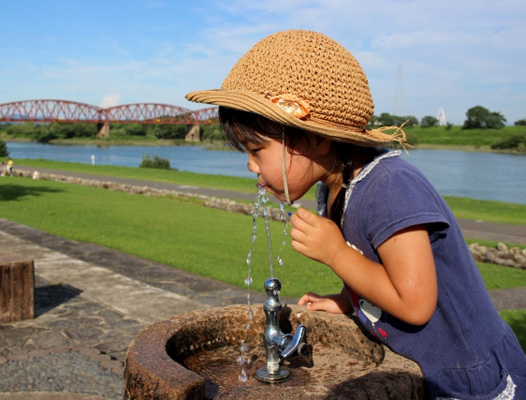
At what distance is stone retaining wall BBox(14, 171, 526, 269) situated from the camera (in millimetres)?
8680

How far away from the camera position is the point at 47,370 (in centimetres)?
396

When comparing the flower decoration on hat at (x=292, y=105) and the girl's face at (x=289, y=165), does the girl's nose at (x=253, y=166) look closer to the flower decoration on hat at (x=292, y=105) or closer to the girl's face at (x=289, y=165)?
the girl's face at (x=289, y=165)

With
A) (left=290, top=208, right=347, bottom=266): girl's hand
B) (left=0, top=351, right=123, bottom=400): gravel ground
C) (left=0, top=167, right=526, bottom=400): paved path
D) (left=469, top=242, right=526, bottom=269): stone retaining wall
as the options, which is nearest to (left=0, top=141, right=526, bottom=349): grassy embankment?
(left=469, top=242, right=526, bottom=269): stone retaining wall

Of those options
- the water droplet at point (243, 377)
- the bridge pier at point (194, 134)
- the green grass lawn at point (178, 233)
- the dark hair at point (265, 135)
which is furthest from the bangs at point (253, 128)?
the bridge pier at point (194, 134)

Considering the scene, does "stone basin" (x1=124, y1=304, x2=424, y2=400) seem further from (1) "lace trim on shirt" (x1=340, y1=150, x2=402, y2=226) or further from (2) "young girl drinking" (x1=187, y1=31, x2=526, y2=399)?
(1) "lace trim on shirt" (x1=340, y1=150, x2=402, y2=226)

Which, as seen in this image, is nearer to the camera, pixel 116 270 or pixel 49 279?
pixel 49 279

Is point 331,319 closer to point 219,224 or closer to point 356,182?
point 356,182

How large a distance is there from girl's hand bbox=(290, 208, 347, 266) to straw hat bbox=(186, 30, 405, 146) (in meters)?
0.26

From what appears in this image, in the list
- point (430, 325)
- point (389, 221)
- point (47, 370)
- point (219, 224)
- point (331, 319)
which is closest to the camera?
point (389, 221)

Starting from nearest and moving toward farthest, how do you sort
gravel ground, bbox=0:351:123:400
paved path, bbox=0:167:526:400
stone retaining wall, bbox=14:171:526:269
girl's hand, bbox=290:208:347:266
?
girl's hand, bbox=290:208:347:266
gravel ground, bbox=0:351:123:400
paved path, bbox=0:167:526:400
stone retaining wall, bbox=14:171:526:269

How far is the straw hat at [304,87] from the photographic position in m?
1.64

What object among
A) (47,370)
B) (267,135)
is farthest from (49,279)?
(267,135)

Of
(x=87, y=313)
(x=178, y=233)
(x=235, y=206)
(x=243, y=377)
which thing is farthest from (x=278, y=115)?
(x=235, y=206)

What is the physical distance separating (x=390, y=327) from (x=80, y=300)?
14.9ft
